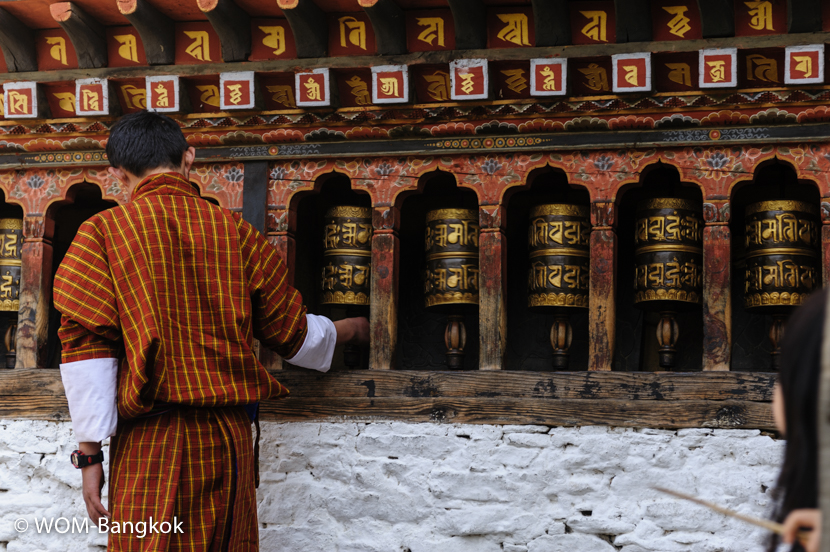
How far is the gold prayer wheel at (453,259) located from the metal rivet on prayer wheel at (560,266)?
0.74 ft

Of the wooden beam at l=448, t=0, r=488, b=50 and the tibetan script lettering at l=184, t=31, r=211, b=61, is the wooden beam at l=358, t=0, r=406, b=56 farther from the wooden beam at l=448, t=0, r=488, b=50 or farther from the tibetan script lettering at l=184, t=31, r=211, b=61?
the tibetan script lettering at l=184, t=31, r=211, b=61

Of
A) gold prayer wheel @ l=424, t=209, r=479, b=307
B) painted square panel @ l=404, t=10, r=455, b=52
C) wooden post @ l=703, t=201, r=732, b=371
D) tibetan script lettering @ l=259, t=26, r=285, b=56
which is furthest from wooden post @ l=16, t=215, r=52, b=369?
wooden post @ l=703, t=201, r=732, b=371

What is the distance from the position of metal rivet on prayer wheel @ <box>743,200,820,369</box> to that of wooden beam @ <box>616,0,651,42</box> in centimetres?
72

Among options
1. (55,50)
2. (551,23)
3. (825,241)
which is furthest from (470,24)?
(55,50)

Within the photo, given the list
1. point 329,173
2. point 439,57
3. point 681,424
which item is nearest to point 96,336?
point 329,173

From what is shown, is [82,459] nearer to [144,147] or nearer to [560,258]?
[144,147]

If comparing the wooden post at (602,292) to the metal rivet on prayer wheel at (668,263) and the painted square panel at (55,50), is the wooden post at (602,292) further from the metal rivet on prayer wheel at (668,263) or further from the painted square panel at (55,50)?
the painted square panel at (55,50)

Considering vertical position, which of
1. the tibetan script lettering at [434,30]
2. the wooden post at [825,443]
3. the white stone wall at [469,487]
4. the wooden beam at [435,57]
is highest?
the tibetan script lettering at [434,30]

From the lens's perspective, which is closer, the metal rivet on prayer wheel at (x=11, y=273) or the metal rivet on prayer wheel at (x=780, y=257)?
the metal rivet on prayer wheel at (x=780, y=257)

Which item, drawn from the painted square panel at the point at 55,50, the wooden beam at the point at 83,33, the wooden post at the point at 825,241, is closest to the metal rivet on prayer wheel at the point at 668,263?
the wooden post at the point at 825,241

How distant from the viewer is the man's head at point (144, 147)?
99.8 inches

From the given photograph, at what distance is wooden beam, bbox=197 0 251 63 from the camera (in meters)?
3.07

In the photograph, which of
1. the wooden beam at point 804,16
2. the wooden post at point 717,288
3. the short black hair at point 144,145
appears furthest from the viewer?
the wooden post at point 717,288

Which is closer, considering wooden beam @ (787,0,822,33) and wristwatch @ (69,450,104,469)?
wristwatch @ (69,450,104,469)
